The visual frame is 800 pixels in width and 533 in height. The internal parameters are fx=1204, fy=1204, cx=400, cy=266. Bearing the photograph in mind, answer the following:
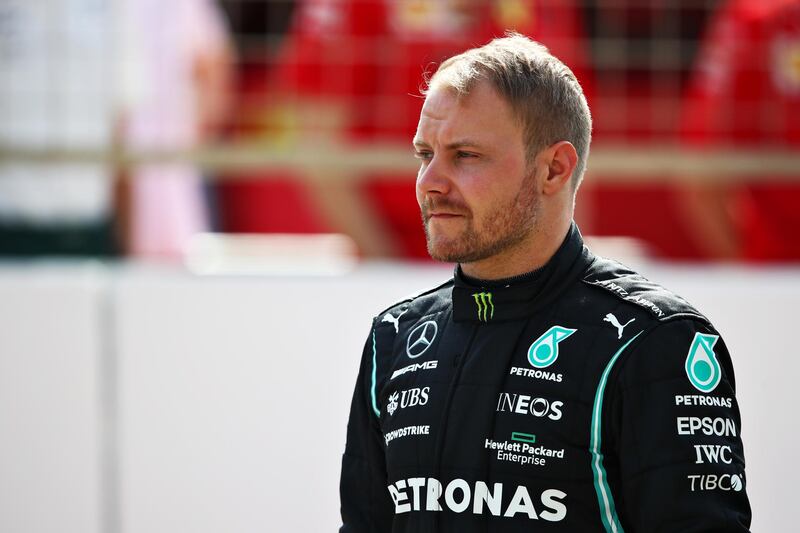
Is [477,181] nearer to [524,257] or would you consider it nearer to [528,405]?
[524,257]

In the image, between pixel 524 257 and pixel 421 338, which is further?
pixel 421 338

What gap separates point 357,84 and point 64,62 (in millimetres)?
1044

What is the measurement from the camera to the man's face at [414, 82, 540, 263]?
2.04 metres

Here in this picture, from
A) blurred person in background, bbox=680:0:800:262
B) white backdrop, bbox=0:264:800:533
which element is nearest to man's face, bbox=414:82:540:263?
white backdrop, bbox=0:264:800:533

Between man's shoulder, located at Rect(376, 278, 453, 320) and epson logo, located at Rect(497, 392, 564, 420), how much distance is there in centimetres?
28

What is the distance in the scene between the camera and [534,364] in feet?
6.63

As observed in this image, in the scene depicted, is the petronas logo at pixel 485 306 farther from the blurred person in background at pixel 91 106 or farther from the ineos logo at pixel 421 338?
the blurred person in background at pixel 91 106

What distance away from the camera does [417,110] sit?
4.47m

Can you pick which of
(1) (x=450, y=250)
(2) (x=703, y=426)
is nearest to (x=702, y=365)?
(2) (x=703, y=426)

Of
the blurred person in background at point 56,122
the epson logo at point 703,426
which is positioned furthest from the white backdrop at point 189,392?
the epson logo at point 703,426

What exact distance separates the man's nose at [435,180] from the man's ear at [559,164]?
0.17 m

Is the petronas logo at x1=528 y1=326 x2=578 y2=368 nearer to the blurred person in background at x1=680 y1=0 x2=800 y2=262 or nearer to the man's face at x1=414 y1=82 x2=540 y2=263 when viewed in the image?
the man's face at x1=414 y1=82 x2=540 y2=263

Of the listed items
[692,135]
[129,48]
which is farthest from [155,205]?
[692,135]

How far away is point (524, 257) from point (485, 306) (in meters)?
0.11
